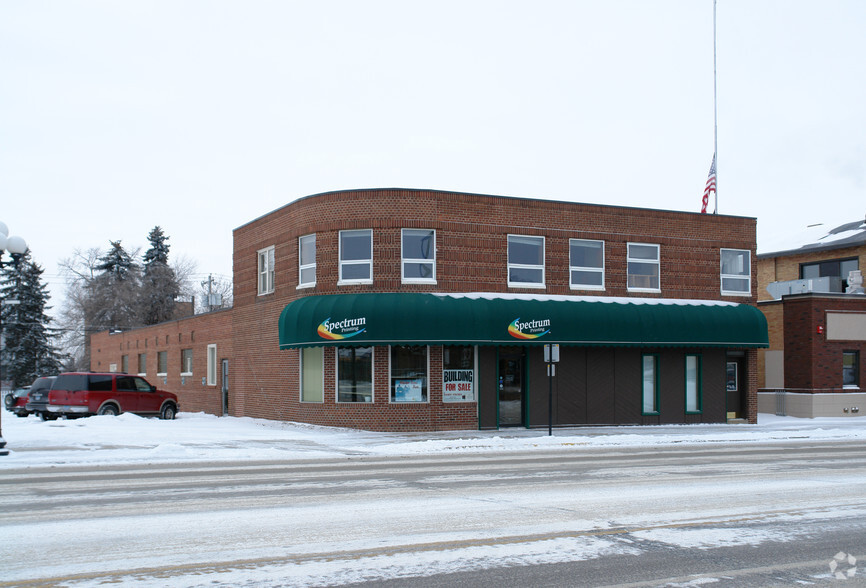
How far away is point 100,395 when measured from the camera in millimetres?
28453

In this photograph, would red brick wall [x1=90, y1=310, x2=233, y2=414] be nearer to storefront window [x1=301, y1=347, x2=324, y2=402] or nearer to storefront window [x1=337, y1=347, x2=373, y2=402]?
storefront window [x1=301, y1=347, x2=324, y2=402]

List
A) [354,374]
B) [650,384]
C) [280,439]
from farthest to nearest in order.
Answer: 1. [650,384]
2. [354,374]
3. [280,439]

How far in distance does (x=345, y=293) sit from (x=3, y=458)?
11179 millimetres

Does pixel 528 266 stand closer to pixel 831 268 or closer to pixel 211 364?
pixel 211 364

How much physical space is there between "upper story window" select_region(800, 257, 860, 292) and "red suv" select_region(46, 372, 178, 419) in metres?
31.2

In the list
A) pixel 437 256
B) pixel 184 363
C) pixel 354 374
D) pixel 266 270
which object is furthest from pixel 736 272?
pixel 184 363

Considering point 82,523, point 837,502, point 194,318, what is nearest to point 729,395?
point 837,502

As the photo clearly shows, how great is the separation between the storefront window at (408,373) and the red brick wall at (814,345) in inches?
662

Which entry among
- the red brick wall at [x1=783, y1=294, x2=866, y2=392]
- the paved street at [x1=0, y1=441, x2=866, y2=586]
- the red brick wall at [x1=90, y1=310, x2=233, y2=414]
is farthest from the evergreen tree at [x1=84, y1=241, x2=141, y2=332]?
the paved street at [x1=0, y1=441, x2=866, y2=586]

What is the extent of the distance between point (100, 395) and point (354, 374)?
9.53 metres

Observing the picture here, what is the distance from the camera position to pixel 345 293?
84.0ft

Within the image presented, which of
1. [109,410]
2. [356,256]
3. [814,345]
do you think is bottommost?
[109,410]

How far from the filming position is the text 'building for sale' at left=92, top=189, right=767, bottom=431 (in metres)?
25.3

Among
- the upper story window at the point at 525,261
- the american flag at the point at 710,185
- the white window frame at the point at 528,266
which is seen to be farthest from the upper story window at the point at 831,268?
the upper story window at the point at 525,261
